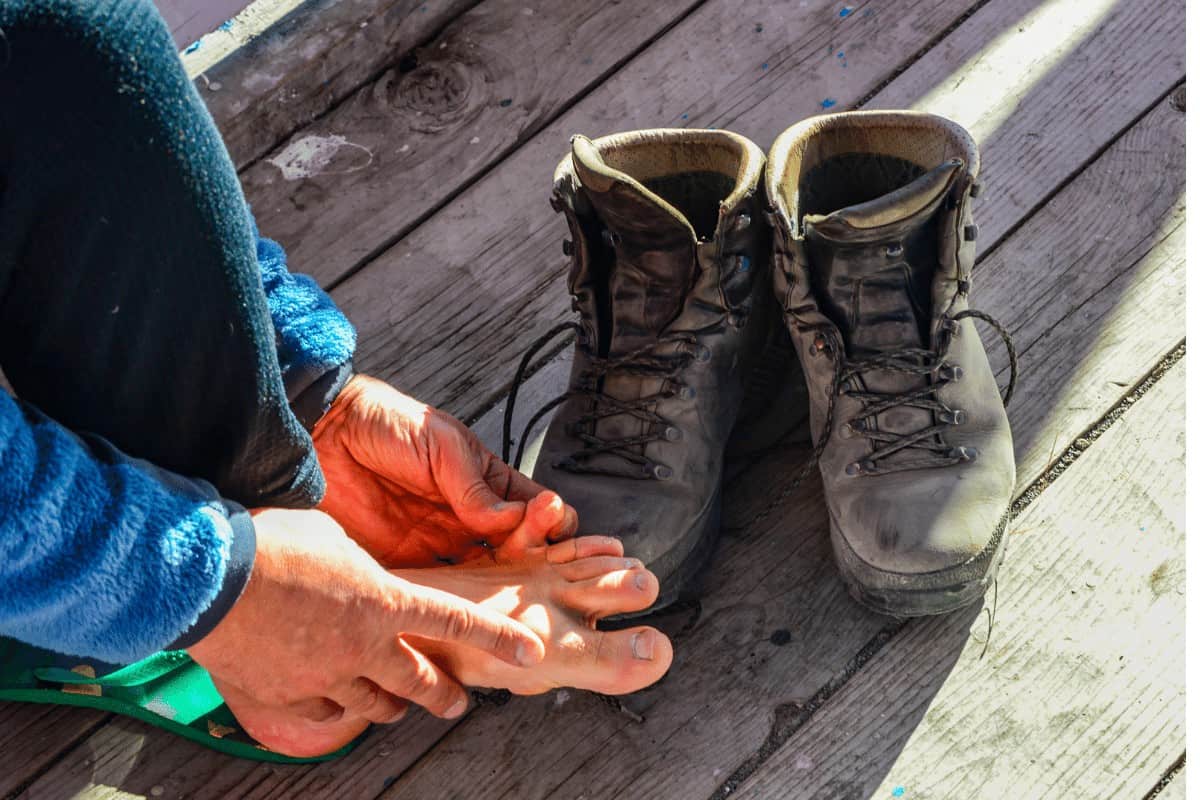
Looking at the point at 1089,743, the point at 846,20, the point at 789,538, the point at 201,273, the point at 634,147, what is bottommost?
the point at 1089,743

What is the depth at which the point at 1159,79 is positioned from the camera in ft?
5.28

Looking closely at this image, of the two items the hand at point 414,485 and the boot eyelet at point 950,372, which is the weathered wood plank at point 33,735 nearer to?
the hand at point 414,485

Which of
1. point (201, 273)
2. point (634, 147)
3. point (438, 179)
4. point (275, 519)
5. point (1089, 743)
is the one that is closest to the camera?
point (201, 273)

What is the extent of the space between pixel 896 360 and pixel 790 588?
0.95 ft

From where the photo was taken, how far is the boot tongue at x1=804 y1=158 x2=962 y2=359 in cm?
113

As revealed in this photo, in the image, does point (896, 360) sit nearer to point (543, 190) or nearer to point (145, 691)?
point (543, 190)

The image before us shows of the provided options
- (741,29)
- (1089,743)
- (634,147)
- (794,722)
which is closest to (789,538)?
(794,722)

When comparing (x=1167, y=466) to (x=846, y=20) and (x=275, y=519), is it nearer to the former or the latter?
(x=846, y=20)

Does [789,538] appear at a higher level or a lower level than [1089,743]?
higher

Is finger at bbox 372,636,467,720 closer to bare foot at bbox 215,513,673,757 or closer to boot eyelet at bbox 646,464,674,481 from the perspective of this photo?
bare foot at bbox 215,513,673,757

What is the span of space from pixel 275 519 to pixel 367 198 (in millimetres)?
801

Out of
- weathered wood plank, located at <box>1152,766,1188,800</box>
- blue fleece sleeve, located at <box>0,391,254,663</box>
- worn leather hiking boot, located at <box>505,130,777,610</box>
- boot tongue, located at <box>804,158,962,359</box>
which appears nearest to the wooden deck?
weathered wood plank, located at <box>1152,766,1188,800</box>

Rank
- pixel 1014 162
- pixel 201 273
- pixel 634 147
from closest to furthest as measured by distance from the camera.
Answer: pixel 201 273 → pixel 634 147 → pixel 1014 162

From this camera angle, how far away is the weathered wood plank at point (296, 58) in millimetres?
1706
